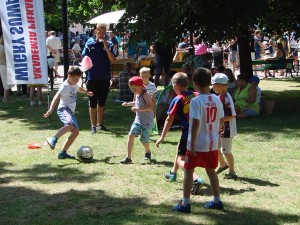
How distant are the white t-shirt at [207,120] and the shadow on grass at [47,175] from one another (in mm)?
2121

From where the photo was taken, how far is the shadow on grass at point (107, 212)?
5797 millimetres

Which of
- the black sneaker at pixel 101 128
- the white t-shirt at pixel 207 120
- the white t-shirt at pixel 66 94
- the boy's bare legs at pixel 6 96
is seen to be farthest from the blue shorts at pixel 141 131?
the boy's bare legs at pixel 6 96

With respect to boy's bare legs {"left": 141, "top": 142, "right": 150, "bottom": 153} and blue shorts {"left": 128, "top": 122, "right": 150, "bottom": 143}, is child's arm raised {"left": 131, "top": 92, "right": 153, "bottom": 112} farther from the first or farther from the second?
boy's bare legs {"left": 141, "top": 142, "right": 150, "bottom": 153}

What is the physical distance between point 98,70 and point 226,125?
13.8 feet

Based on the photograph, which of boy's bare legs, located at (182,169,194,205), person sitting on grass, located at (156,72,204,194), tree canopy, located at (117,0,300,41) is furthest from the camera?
tree canopy, located at (117,0,300,41)

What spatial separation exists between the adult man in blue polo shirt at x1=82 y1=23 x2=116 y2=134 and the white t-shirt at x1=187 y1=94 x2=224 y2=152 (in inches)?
209

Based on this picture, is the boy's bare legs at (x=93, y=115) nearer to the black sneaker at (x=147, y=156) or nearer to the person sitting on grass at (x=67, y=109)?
the person sitting on grass at (x=67, y=109)

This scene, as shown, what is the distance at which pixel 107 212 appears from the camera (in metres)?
6.12

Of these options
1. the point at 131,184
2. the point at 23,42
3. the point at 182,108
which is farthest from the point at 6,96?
the point at 182,108

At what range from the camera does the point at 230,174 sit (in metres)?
7.55

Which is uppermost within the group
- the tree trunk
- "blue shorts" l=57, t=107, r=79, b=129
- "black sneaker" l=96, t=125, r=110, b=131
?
the tree trunk

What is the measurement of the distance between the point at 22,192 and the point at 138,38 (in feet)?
20.6

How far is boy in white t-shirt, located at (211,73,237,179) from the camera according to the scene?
7.01 metres

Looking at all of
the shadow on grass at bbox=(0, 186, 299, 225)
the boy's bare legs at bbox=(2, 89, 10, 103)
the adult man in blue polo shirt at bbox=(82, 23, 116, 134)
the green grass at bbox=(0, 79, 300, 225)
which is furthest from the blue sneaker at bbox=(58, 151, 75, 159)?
the boy's bare legs at bbox=(2, 89, 10, 103)
